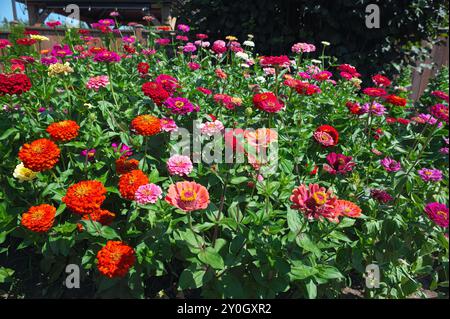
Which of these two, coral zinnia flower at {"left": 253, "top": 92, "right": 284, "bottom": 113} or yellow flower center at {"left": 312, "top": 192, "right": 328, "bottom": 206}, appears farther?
coral zinnia flower at {"left": 253, "top": 92, "right": 284, "bottom": 113}

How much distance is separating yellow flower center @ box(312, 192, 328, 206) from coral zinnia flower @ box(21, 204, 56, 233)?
108cm

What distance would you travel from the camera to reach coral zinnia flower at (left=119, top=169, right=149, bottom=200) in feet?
4.28

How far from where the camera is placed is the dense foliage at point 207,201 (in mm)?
1341

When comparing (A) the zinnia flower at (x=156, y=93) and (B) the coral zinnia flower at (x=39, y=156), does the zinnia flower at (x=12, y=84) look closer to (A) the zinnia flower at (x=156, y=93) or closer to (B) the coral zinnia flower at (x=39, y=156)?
(B) the coral zinnia flower at (x=39, y=156)

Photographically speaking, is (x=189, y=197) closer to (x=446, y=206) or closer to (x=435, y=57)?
(x=446, y=206)

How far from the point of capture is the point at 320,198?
3.74 ft

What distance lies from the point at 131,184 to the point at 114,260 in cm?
30

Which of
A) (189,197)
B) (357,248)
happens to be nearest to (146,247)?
(189,197)

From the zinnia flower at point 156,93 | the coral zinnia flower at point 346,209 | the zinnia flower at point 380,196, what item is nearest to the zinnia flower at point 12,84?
the zinnia flower at point 156,93

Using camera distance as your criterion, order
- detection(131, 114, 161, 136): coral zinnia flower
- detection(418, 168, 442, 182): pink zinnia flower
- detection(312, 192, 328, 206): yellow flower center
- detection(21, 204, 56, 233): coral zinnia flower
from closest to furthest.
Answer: detection(312, 192, 328, 206): yellow flower center → detection(21, 204, 56, 233): coral zinnia flower → detection(131, 114, 161, 136): coral zinnia flower → detection(418, 168, 442, 182): pink zinnia flower

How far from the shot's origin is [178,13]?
5.29m

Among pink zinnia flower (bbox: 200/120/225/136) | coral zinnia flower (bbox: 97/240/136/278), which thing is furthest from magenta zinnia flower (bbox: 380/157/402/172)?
coral zinnia flower (bbox: 97/240/136/278)

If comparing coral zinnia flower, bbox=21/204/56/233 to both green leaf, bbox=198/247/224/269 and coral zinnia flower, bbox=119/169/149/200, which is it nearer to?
coral zinnia flower, bbox=119/169/149/200
